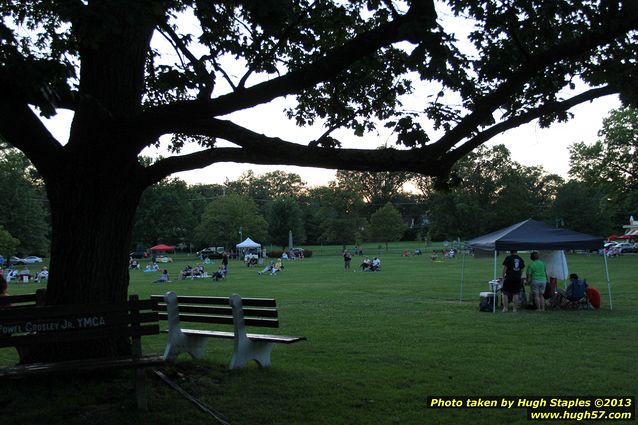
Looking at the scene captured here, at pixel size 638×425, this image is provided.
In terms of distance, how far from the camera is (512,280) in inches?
602

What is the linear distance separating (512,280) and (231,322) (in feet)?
32.5

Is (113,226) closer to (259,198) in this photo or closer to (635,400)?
(635,400)

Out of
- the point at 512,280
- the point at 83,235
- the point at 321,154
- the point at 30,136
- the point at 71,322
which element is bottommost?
the point at 512,280

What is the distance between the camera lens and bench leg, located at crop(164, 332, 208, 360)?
798cm

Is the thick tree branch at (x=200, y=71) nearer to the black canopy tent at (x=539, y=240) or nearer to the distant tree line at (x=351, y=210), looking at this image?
the black canopy tent at (x=539, y=240)

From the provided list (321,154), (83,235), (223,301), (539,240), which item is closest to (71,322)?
(83,235)

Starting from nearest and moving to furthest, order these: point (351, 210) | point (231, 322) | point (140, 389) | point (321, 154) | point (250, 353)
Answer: point (140, 389)
point (321, 154)
point (231, 322)
point (250, 353)
point (351, 210)

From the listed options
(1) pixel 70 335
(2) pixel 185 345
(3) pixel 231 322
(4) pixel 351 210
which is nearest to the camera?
(1) pixel 70 335

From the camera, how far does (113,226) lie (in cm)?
657

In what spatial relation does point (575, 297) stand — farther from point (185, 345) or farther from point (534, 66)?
point (185, 345)

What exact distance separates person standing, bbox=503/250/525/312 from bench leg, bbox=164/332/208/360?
9354 millimetres

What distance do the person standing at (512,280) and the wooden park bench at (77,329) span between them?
11.3 metres

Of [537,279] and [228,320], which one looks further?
[537,279]

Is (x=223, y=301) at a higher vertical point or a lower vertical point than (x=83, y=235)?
lower
